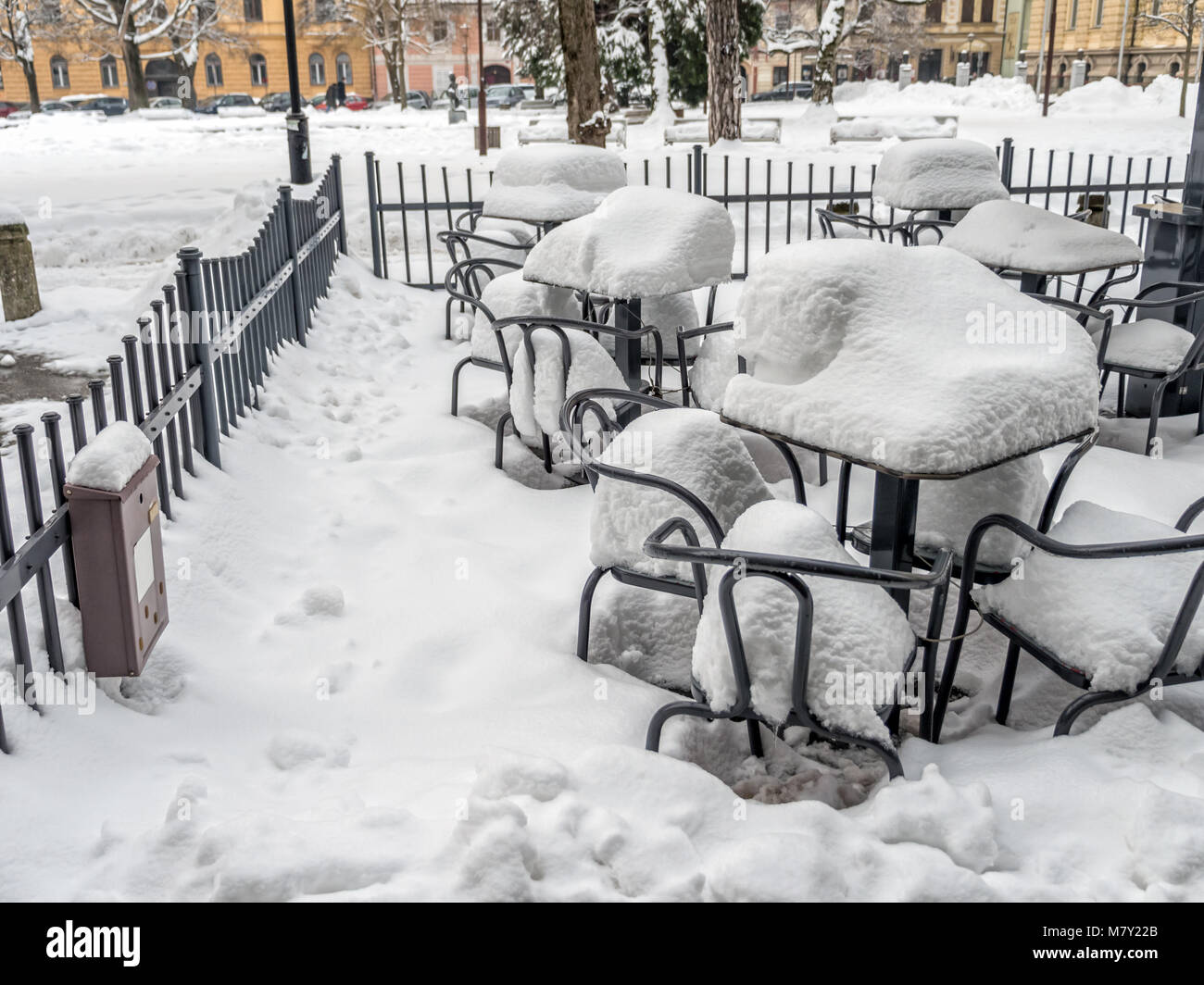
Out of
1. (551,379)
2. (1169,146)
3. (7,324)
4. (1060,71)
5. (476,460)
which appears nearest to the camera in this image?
(551,379)

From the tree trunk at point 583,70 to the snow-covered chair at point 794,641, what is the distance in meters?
11.2

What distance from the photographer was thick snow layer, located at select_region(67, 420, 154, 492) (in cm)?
304

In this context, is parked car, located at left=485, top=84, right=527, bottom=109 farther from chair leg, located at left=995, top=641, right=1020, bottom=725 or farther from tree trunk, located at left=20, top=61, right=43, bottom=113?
chair leg, located at left=995, top=641, right=1020, bottom=725

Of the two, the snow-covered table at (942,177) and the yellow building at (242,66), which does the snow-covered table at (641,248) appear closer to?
the snow-covered table at (942,177)

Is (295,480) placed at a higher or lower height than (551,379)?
lower

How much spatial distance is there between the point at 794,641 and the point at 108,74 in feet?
220

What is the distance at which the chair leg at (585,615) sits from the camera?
3.53 m

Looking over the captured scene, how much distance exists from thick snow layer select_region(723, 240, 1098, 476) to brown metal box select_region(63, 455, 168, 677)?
1.72m

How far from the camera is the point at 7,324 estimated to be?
893 cm
